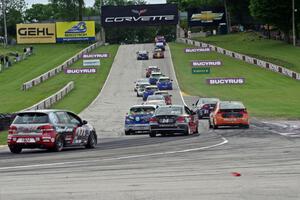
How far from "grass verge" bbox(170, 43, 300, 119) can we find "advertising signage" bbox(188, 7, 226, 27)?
96.7 feet

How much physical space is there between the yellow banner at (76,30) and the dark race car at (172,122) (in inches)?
4070

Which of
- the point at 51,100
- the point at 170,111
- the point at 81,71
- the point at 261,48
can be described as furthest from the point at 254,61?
the point at 170,111

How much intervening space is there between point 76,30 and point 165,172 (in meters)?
121

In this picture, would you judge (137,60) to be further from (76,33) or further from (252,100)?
(252,100)

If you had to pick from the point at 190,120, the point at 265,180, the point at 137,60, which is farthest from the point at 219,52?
the point at 265,180

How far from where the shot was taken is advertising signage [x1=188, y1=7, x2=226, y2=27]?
141 m

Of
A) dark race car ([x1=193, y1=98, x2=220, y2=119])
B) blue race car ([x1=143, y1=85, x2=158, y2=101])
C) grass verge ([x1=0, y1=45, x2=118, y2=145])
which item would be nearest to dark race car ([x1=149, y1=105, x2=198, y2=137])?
dark race car ([x1=193, y1=98, x2=220, y2=119])

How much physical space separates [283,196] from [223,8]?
439 ft

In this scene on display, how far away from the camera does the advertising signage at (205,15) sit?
141250mm

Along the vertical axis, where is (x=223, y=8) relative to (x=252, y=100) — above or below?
above

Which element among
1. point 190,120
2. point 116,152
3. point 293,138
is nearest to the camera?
point 116,152

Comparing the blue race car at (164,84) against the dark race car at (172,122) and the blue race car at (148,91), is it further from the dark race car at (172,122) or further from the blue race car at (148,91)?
the dark race car at (172,122)

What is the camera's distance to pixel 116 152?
2095 cm

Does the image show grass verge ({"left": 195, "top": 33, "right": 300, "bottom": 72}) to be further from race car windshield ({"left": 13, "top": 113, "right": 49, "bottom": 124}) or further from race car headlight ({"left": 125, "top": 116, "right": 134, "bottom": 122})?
race car windshield ({"left": 13, "top": 113, "right": 49, "bottom": 124})
